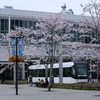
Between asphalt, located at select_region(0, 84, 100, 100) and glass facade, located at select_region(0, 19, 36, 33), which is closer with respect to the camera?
asphalt, located at select_region(0, 84, 100, 100)

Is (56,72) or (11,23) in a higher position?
(11,23)

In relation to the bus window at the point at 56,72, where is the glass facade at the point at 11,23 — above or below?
above

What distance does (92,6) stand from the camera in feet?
89.9

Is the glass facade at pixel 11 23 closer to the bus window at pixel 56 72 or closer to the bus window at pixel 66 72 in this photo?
the bus window at pixel 56 72

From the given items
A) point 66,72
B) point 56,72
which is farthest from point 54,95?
point 56,72

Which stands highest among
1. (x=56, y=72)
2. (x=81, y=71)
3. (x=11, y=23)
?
(x=11, y=23)

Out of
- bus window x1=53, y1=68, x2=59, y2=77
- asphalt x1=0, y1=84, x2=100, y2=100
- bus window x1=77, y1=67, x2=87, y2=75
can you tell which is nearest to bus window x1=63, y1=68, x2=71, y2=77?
bus window x1=77, y1=67, x2=87, y2=75

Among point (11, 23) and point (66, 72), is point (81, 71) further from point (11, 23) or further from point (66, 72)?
point (11, 23)

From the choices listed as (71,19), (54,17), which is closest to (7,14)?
(71,19)

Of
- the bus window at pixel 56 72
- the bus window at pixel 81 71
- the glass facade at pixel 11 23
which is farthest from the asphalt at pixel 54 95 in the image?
the glass facade at pixel 11 23

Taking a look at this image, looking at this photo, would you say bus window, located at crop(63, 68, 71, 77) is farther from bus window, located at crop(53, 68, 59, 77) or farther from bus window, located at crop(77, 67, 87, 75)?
bus window, located at crop(53, 68, 59, 77)

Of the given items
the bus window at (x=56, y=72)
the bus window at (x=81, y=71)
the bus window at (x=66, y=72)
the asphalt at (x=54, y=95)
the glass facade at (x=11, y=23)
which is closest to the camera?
the asphalt at (x=54, y=95)

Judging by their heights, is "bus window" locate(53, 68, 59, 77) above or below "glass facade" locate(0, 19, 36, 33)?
below

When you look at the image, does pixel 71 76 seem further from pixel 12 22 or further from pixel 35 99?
pixel 12 22
